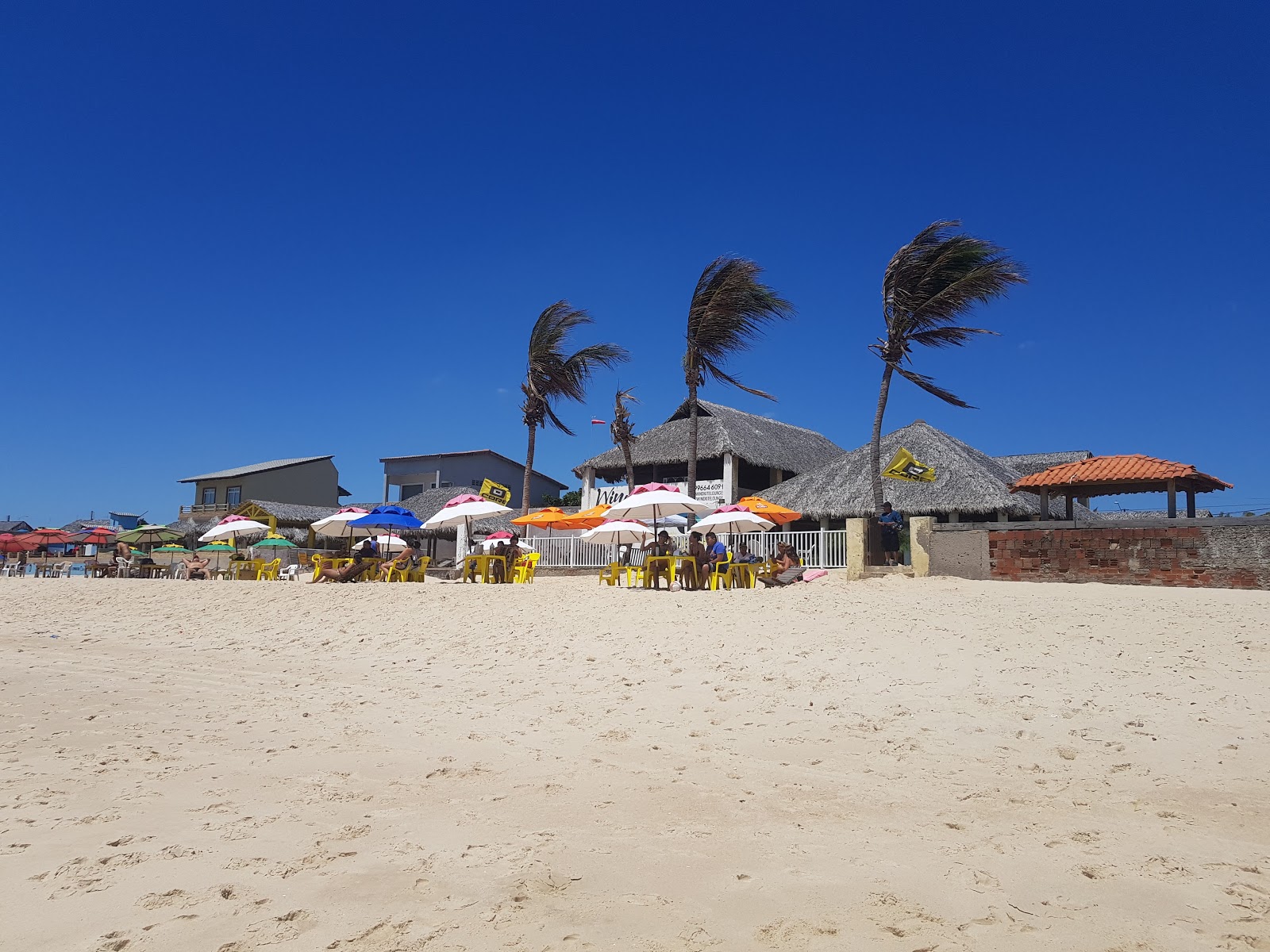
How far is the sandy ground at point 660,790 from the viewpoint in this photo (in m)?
2.61

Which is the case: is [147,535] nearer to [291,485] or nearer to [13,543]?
[13,543]

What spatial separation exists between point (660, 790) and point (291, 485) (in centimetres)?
4770

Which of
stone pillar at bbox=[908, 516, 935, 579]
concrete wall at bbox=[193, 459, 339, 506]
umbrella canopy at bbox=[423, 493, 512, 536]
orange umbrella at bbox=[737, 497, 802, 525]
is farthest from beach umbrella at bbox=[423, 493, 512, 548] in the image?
concrete wall at bbox=[193, 459, 339, 506]

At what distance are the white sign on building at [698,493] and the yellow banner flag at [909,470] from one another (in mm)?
5632

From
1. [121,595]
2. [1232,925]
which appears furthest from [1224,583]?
[121,595]

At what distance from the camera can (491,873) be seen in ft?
9.71

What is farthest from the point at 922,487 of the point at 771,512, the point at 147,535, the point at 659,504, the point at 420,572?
the point at 147,535

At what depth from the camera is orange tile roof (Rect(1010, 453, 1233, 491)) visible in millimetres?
14414

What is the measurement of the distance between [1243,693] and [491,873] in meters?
5.06

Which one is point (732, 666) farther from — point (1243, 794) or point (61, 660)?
point (61, 660)

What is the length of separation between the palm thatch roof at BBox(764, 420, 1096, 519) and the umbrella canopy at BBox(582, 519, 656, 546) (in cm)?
825

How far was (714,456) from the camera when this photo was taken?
26594 millimetres

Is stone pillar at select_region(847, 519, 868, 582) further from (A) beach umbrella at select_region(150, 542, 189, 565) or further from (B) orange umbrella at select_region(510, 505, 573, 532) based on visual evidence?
(A) beach umbrella at select_region(150, 542, 189, 565)

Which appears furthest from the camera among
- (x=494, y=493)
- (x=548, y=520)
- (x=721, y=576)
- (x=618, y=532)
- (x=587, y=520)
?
(x=494, y=493)
